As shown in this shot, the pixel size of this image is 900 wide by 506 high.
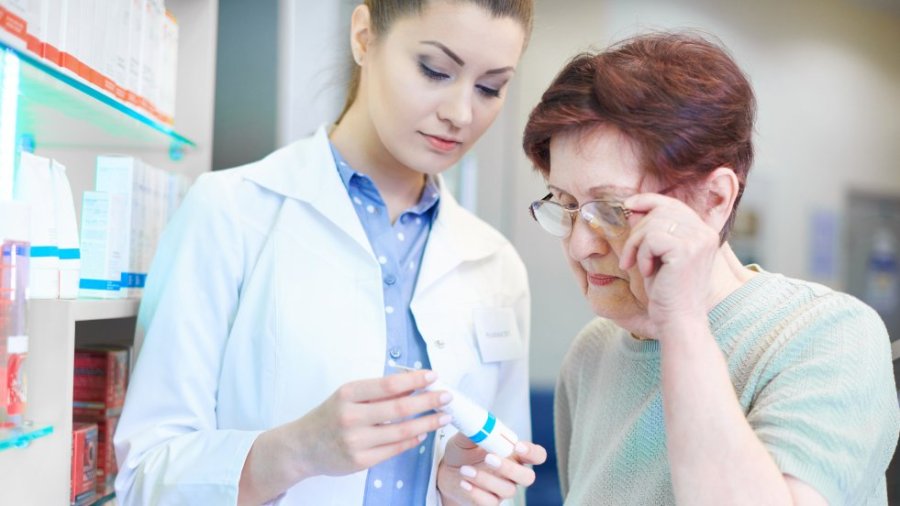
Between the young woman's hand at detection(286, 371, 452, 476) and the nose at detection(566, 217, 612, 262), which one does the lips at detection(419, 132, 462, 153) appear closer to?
the nose at detection(566, 217, 612, 262)

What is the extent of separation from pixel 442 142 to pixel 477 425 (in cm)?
61

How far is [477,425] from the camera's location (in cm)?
132

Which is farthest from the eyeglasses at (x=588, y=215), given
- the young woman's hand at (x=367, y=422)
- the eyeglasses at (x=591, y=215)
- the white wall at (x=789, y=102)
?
the white wall at (x=789, y=102)

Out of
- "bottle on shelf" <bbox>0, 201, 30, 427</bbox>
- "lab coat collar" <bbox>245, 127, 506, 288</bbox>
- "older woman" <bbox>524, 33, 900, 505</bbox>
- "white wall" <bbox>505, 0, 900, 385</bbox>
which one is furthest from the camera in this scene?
"white wall" <bbox>505, 0, 900, 385</bbox>

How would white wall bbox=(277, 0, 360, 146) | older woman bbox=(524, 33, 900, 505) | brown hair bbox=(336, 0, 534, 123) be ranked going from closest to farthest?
1. older woman bbox=(524, 33, 900, 505)
2. brown hair bbox=(336, 0, 534, 123)
3. white wall bbox=(277, 0, 360, 146)

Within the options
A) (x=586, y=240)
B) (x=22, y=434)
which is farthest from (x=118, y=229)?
(x=586, y=240)

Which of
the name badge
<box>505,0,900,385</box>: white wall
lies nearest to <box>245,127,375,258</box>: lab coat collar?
the name badge

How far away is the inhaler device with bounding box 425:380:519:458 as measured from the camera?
1307 mm

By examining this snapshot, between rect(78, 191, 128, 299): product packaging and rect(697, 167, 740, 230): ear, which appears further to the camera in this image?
rect(78, 191, 128, 299): product packaging

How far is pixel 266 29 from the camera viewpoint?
273cm

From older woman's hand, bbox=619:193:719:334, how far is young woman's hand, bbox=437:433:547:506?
1.38ft

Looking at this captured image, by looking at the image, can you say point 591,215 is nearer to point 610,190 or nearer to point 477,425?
point 610,190

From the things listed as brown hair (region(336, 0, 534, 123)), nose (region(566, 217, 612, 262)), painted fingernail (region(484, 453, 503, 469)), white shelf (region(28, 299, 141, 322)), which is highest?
brown hair (region(336, 0, 534, 123))

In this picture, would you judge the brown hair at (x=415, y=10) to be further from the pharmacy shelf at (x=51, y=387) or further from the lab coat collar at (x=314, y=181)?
the pharmacy shelf at (x=51, y=387)
